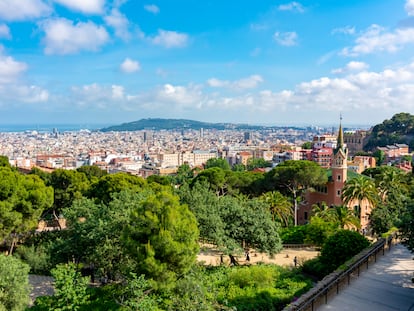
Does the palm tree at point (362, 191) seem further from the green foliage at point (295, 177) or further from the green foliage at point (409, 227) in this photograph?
the green foliage at point (409, 227)

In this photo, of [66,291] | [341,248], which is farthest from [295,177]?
[66,291]

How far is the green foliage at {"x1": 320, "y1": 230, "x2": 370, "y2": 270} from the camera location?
51.5 feet

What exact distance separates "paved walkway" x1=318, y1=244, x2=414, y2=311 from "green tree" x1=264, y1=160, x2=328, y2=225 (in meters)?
18.5

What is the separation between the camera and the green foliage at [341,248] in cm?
1570

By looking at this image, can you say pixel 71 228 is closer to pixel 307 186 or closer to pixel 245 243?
pixel 245 243

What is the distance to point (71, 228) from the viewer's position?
16.4 metres

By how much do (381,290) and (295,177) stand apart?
22.5 metres

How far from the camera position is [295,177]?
108 feet

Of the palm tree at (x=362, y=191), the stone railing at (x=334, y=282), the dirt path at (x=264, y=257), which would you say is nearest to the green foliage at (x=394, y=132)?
the palm tree at (x=362, y=191)

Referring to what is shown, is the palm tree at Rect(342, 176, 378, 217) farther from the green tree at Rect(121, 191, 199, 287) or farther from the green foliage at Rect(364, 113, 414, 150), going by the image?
the green foliage at Rect(364, 113, 414, 150)

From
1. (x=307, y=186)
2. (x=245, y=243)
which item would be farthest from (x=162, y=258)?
(x=307, y=186)

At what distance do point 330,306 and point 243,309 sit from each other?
3.10 meters

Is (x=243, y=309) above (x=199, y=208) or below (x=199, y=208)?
below

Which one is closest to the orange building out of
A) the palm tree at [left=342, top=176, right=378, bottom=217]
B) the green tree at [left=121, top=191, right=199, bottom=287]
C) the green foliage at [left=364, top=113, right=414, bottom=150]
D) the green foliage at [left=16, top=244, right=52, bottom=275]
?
the palm tree at [left=342, top=176, right=378, bottom=217]
